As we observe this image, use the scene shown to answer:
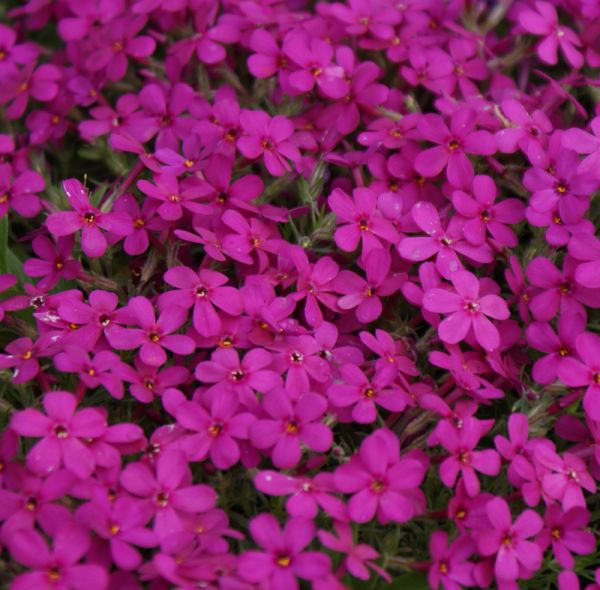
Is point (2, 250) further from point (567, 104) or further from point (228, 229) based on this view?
point (567, 104)

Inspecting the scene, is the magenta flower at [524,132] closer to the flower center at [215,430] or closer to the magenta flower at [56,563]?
the flower center at [215,430]

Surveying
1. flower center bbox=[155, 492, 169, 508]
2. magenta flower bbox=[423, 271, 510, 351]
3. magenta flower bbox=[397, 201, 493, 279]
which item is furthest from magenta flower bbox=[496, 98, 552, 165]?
flower center bbox=[155, 492, 169, 508]

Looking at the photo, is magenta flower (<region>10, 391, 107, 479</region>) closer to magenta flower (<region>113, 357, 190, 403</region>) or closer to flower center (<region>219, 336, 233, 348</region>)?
magenta flower (<region>113, 357, 190, 403</region>)

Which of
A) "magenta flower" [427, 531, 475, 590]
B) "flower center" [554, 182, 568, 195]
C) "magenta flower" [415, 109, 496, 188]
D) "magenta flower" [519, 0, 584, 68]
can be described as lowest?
"magenta flower" [427, 531, 475, 590]

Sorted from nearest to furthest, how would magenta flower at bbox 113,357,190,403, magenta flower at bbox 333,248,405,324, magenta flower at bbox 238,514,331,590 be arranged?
1. magenta flower at bbox 238,514,331,590
2. magenta flower at bbox 113,357,190,403
3. magenta flower at bbox 333,248,405,324

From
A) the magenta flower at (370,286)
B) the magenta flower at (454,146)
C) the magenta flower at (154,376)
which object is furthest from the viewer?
the magenta flower at (454,146)

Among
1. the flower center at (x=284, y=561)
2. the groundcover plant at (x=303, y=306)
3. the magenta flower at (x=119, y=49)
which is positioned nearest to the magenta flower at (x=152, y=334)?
the groundcover plant at (x=303, y=306)

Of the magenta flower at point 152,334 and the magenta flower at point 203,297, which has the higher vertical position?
the magenta flower at point 203,297

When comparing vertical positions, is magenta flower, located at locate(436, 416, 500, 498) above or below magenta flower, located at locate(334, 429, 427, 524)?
above
